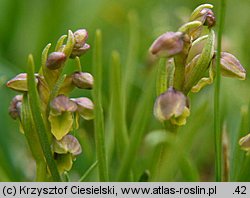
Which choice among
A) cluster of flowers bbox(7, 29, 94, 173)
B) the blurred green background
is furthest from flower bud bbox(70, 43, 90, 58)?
the blurred green background

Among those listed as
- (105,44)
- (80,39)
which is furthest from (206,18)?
(105,44)

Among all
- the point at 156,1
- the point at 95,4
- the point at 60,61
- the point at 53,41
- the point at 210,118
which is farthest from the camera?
the point at 156,1

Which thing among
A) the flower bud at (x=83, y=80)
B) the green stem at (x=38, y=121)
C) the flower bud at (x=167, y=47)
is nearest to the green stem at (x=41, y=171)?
the green stem at (x=38, y=121)

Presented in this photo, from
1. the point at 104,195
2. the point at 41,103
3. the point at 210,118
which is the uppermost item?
the point at 41,103

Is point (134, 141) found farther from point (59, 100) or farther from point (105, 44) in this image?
point (105, 44)

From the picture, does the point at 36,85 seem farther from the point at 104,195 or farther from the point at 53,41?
the point at 53,41

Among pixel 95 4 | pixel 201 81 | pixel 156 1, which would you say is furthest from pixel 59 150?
pixel 156 1
